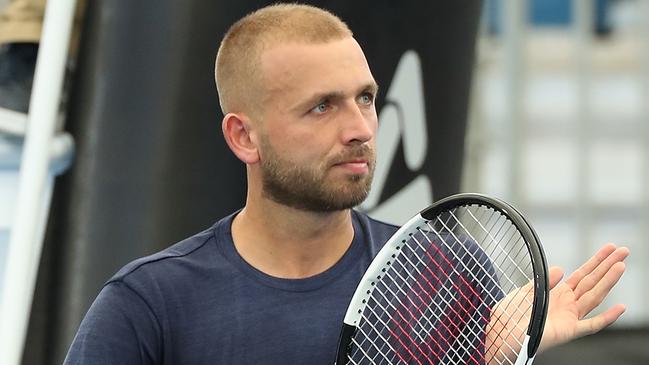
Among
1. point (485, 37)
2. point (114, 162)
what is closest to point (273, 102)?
point (114, 162)

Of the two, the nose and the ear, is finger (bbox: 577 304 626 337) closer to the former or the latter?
the nose

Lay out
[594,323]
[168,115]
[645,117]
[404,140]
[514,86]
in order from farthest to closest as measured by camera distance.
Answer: [645,117] < [514,86] < [404,140] < [168,115] < [594,323]

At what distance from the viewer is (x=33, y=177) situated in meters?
2.19

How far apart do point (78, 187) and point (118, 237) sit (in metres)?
0.16

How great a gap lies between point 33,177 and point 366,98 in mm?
912

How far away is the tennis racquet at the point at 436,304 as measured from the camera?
142cm

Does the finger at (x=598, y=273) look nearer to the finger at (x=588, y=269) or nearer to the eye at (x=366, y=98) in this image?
the finger at (x=588, y=269)

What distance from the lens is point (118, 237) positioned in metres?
2.20

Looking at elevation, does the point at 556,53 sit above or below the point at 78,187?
above

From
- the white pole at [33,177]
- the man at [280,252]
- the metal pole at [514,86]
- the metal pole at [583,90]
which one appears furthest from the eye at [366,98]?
the metal pole at [583,90]

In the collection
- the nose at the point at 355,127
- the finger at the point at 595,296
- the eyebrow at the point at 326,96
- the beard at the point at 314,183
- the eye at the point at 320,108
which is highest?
the eyebrow at the point at 326,96

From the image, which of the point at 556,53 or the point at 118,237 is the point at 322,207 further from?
the point at 556,53

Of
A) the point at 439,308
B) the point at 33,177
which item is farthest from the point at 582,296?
the point at 33,177

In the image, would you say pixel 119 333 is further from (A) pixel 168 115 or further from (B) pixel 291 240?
(A) pixel 168 115
